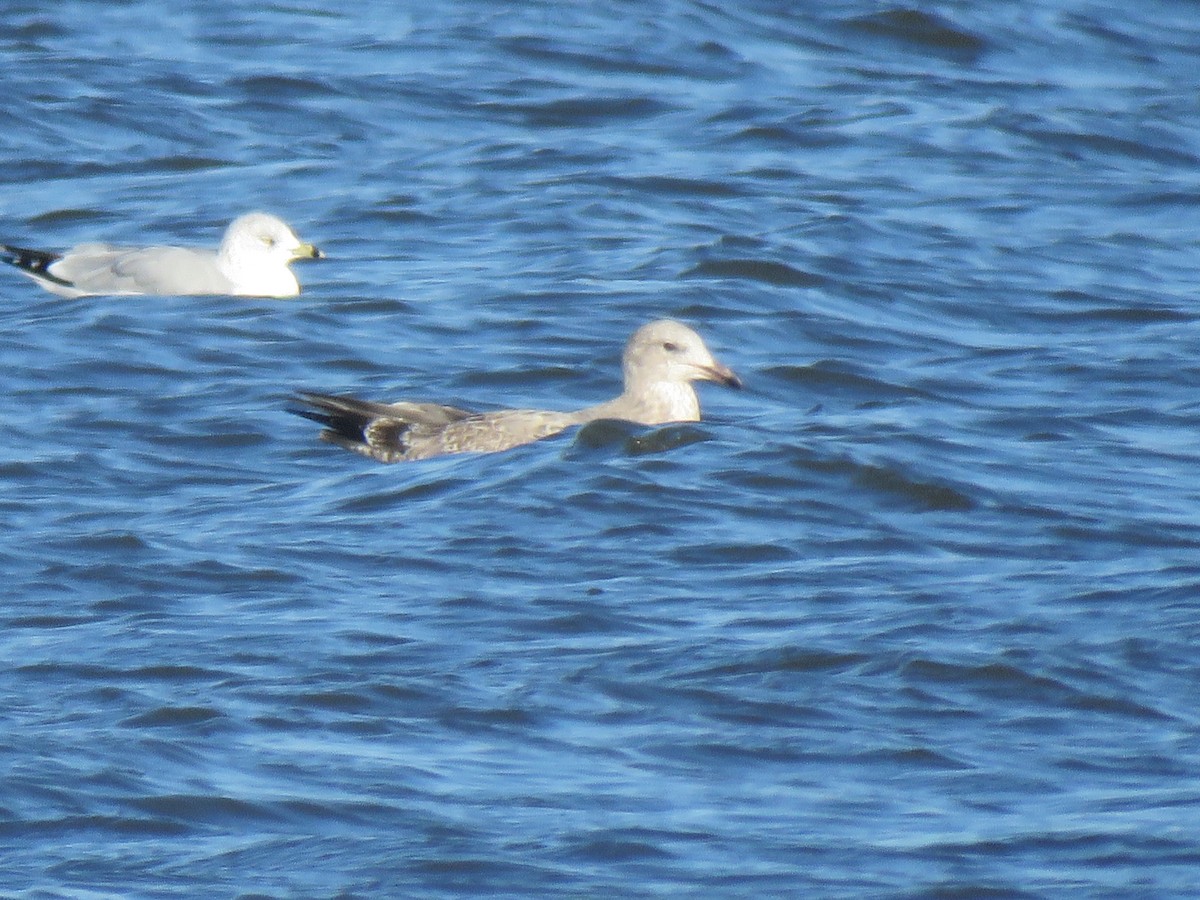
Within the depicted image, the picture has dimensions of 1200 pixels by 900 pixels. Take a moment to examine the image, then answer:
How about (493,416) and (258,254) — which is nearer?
(493,416)

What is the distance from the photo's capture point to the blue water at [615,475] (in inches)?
219

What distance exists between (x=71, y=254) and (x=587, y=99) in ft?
16.2

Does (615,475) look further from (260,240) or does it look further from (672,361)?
(260,240)

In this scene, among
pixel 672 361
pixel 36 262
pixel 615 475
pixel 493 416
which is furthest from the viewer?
pixel 36 262

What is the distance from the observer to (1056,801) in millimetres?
5645

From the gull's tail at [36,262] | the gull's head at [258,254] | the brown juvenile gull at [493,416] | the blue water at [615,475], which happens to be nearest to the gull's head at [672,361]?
the brown juvenile gull at [493,416]

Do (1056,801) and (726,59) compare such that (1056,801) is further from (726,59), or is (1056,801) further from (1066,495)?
(726,59)

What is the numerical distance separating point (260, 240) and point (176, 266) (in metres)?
0.43

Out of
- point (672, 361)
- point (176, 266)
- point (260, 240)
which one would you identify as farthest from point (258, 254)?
point (672, 361)

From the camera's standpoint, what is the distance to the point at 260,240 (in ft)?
40.6

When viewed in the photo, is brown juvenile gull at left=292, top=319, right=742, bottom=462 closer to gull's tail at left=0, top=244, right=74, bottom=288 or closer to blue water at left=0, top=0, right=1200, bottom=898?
blue water at left=0, top=0, right=1200, bottom=898

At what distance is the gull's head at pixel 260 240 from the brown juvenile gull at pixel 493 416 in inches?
102

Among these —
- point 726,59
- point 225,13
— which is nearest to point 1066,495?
point 726,59

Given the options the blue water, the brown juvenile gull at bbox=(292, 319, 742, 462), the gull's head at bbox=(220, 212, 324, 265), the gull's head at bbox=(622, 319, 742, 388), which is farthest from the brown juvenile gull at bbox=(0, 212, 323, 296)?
the gull's head at bbox=(622, 319, 742, 388)
